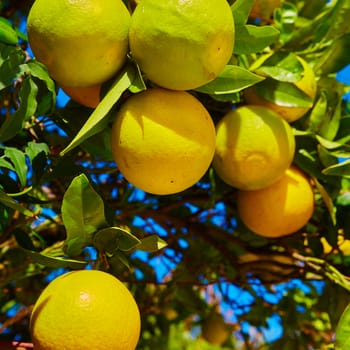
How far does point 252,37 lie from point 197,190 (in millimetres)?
477

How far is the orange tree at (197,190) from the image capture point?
82 cm

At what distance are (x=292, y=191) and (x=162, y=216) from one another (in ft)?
1.35

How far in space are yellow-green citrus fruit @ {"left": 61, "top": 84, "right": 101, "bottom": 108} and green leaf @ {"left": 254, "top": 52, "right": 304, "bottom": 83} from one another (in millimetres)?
337

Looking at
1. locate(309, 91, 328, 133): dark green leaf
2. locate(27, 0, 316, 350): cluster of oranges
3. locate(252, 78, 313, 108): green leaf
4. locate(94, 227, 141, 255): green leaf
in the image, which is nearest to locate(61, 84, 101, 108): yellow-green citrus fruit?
locate(27, 0, 316, 350): cluster of oranges

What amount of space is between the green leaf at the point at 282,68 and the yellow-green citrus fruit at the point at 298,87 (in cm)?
2

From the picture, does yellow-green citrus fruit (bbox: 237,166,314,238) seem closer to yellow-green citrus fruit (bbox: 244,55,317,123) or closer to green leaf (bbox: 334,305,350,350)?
yellow-green citrus fruit (bbox: 244,55,317,123)

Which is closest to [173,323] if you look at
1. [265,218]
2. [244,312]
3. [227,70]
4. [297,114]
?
[244,312]

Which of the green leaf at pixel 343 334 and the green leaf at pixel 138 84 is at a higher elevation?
the green leaf at pixel 138 84

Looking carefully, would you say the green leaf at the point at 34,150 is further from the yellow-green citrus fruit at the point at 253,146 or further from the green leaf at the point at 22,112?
the yellow-green citrus fruit at the point at 253,146

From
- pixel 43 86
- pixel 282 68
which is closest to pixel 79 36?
pixel 43 86

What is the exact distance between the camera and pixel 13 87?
42.8 inches

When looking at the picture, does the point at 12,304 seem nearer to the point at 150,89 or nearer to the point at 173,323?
the point at 173,323

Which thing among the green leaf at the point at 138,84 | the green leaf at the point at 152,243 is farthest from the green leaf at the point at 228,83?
the green leaf at the point at 152,243

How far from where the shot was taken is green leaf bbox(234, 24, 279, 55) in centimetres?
88
